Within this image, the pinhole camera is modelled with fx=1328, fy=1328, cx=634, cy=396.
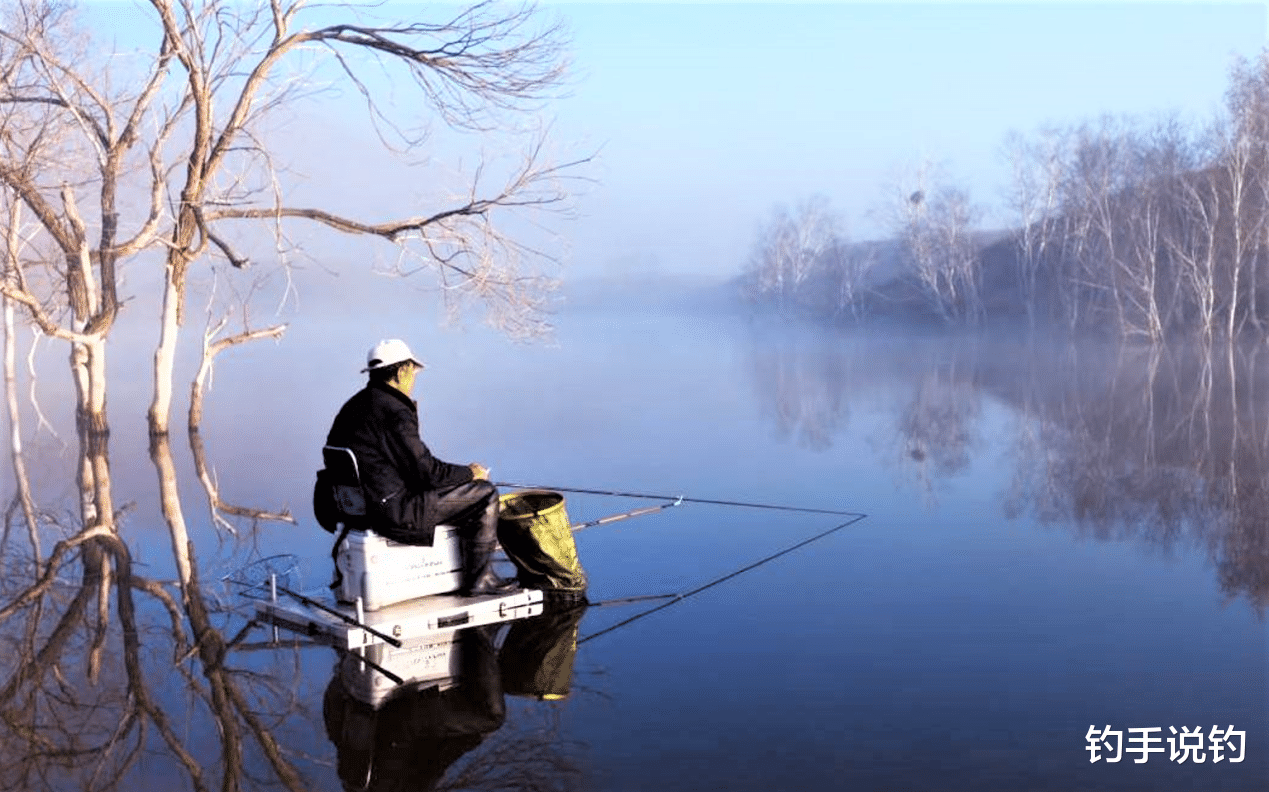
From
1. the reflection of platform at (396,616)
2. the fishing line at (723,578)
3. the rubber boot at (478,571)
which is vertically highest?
the rubber boot at (478,571)

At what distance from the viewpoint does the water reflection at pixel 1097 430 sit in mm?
11375

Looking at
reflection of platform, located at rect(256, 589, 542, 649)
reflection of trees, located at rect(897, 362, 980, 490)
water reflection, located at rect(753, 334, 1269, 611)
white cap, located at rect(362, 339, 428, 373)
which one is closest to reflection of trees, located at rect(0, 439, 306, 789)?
reflection of platform, located at rect(256, 589, 542, 649)

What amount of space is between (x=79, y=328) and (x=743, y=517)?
11760mm

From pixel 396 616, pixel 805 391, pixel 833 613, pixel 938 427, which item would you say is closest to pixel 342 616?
pixel 396 616

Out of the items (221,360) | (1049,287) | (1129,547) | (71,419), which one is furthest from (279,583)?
(1049,287)

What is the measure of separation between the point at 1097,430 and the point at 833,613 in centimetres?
1221

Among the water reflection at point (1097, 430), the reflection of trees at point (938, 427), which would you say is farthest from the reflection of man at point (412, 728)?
the reflection of trees at point (938, 427)

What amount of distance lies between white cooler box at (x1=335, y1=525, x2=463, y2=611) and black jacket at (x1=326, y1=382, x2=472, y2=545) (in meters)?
0.13

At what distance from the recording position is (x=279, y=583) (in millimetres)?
8742

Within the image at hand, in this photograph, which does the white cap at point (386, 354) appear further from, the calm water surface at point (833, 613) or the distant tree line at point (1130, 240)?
the distant tree line at point (1130, 240)

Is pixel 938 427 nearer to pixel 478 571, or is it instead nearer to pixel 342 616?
pixel 478 571

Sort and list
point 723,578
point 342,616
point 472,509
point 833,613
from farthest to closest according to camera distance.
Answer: point 723,578, point 833,613, point 472,509, point 342,616

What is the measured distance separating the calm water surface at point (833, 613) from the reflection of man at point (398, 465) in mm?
868

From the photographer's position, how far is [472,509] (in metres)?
7.62
